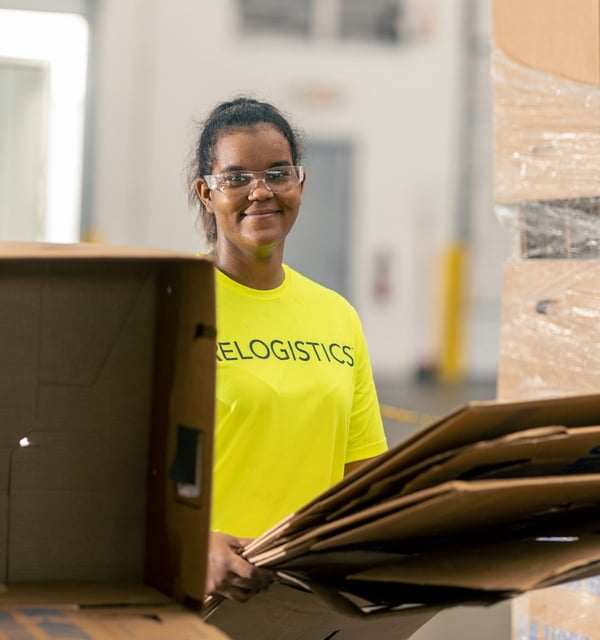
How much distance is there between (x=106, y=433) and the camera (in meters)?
1.35

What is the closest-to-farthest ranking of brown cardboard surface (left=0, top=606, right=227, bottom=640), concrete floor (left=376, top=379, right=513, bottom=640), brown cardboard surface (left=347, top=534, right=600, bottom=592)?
brown cardboard surface (left=0, top=606, right=227, bottom=640) → brown cardboard surface (left=347, top=534, right=600, bottom=592) → concrete floor (left=376, top=379, right=513, bottom=640)

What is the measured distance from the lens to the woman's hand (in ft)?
4.70

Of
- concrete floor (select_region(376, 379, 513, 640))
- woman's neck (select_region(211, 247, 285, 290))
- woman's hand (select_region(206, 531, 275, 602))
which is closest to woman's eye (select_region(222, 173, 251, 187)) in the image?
woman's neck (select_region(211, 247, 285, 290))

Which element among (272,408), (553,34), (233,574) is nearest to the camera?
(233,574)

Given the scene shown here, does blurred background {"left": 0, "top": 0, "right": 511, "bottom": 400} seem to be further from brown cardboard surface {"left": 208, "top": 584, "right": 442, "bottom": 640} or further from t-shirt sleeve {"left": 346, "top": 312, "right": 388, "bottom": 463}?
brown cardboard surface {"left": 208, "top": 584, "right": 442, "bottom": 640}

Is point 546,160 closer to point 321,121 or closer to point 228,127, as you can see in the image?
point 228,127

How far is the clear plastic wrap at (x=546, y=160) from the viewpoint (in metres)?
2.26

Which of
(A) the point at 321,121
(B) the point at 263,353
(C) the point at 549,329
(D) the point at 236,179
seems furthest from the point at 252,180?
(A) the point at 321,121

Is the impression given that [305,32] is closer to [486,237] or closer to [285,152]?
[486,237]

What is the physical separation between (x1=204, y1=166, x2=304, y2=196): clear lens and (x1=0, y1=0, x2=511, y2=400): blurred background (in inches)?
341

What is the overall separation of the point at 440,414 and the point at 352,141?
3.94 m

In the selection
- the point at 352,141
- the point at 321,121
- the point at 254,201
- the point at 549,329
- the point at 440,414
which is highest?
the point at 321,121

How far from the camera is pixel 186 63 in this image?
11.3 m

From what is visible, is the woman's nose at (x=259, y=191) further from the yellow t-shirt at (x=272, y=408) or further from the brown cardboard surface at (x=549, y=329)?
the brown cardboard surface at (x=549, y=329)
